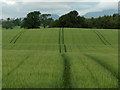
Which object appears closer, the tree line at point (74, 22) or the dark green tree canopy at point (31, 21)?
the tree line at point (74, 22)

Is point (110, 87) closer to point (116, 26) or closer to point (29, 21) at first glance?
point (116, 26)

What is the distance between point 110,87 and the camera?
410 cm

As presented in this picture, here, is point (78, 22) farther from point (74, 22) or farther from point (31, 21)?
point (31, 21)

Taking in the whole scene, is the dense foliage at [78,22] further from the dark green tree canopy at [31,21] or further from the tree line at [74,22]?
the dark green tree canopy at [31,21]

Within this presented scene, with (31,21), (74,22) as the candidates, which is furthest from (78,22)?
(31,21)

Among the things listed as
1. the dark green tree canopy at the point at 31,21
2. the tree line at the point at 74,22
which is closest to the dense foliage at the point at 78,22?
the tree line at the point at 74,22

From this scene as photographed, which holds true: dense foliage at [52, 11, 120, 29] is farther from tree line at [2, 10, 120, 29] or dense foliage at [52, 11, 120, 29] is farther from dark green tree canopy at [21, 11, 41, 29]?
dark green tree canopy at [21, 11, 41, 29]

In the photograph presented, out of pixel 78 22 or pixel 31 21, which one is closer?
pixel 78 22

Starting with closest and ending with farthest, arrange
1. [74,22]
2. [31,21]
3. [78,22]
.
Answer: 1. [74,22]
2. [78,22]
3. [31,21]

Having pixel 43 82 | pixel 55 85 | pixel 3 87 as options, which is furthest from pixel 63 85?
pixel 3 87

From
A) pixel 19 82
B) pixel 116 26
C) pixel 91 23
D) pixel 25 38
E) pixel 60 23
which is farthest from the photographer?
pixel 91 23

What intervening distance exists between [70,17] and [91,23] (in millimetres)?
19087

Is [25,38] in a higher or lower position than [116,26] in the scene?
lower

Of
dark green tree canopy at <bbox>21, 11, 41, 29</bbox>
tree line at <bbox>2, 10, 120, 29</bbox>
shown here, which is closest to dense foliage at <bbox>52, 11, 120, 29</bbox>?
tree line at <bbox>2, 10, 120, 29</bbox>
